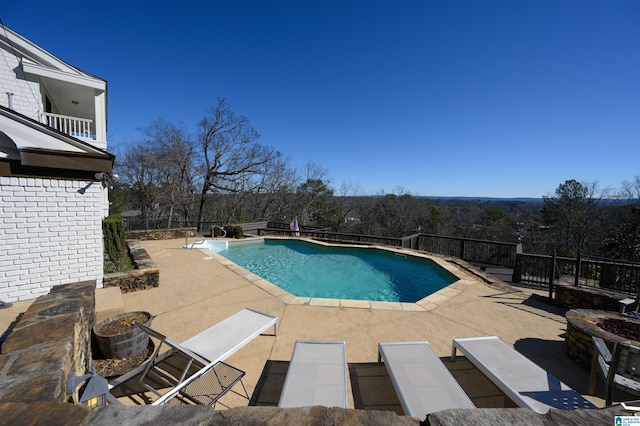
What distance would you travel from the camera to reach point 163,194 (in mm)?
18656

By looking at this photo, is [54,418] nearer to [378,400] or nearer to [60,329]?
[60,329]

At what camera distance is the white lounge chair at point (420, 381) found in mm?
2062

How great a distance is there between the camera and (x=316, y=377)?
7.77 ft

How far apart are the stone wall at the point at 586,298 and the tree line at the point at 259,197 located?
12464 mm

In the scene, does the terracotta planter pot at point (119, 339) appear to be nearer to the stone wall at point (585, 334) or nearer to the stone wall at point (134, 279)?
the stone wall at point (134, 279)

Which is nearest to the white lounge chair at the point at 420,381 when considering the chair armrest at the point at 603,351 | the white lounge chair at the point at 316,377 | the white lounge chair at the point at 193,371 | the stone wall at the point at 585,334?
the white lounge chair at the point at 316,377

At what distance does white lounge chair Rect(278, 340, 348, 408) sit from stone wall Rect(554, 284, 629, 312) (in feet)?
16.7

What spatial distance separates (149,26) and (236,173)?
10139 mm

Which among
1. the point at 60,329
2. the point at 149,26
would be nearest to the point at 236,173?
the point at 149,26

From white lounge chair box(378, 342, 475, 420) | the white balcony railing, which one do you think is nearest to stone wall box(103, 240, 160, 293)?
white lounge chair box(378, 342, 475, 420)

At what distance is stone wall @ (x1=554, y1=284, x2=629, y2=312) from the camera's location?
4.34 m

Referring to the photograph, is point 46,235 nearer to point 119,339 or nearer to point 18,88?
point 119,339

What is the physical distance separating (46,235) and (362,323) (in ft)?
18.9

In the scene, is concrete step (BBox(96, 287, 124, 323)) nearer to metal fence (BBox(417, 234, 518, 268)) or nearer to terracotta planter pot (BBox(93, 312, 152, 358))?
terracotta planter pot (BBox(93, 312, 152, 358))
